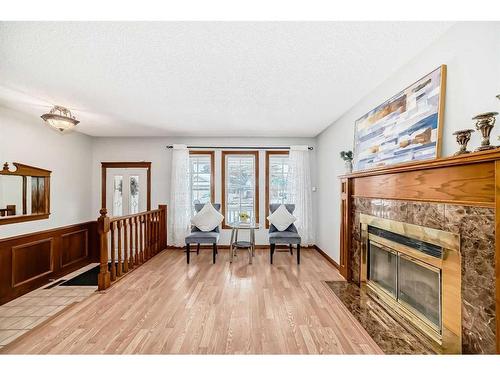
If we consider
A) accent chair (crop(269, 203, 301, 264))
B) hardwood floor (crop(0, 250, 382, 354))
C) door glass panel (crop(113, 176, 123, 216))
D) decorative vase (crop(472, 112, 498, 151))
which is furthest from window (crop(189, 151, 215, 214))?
decorative vase (crop(472, 112, 498, 151))

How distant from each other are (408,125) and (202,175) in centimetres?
405

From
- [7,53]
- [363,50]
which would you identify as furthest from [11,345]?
[363,50]

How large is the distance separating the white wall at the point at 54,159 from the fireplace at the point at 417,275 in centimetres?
477

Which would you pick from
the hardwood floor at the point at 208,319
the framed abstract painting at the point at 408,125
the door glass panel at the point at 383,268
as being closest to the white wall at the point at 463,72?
the framed abstract painting at the point at 408,125

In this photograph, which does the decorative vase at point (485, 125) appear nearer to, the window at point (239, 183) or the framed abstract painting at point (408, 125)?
the framed abstract painting at point (408, 125)

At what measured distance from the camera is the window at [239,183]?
5.25 metres

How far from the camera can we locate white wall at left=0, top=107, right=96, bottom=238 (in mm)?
3299

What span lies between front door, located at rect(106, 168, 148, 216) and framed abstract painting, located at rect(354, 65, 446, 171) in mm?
4521

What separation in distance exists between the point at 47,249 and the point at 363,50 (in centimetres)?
510

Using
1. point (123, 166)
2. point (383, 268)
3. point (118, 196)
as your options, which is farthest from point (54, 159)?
point (383, 268)

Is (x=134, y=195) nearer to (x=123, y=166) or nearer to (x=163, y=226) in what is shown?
(x=123, y=166)

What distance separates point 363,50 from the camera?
1982mm

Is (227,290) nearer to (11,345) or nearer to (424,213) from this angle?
(11,345)

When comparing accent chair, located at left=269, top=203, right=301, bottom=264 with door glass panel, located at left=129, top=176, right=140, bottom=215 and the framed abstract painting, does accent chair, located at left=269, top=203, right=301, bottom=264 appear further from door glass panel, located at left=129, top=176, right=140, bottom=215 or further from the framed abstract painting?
door glass panel, located at left=129, top=176, right=140, bottom=215
